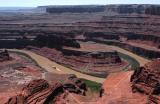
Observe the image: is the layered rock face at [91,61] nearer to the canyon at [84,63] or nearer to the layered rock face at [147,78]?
the canyon at [84,63]

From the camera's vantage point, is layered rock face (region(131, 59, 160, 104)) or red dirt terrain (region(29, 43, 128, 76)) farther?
red dirt terrain (region(29, 43, 128, 76))

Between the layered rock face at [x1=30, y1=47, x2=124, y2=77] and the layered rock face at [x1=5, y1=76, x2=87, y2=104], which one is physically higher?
the layered rock face at [x1=5, y1=76, x2=87, y2=104]

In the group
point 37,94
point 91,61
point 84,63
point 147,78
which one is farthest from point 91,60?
point 37,94

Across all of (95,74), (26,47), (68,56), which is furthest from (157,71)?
(26,47)

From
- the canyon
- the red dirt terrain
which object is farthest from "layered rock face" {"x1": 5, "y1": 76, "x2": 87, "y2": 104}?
the red dirt terrain

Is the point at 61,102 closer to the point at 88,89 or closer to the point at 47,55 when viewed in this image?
the point at 88,89

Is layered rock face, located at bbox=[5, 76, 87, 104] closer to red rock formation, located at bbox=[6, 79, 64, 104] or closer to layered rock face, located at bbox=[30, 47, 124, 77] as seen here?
red rock formation, located at bbox=[6, 79, 64, 104]

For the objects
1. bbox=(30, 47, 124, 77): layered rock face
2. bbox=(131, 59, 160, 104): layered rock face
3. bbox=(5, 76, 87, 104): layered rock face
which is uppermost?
bbox=(5, 76, 87, 104): layered rock face

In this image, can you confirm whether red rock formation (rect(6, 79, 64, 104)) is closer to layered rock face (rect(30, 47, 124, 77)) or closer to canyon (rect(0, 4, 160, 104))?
canyon (rect(0, 4, 160, 104))

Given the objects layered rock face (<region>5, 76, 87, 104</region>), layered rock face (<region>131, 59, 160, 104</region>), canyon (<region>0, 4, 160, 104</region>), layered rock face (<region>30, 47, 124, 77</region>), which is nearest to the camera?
layered rock face (<region>5, 76, 87, 104</region>)

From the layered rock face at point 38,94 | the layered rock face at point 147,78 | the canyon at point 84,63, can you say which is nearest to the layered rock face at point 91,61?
the canyon at point 84,63

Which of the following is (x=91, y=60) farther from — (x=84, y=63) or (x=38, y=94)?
(x=38, y=94)

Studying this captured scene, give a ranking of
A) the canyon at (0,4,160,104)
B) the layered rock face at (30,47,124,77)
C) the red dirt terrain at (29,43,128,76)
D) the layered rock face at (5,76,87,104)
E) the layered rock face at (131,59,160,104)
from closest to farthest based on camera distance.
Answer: the layered rock face at (5,76,87,104) < the canyon at (0,4,160,104) < the layered rock face at (131,59,160,104) < the layered rock face at (30,47,124,77) < the red dirt terrain at (29,43,128,76)
